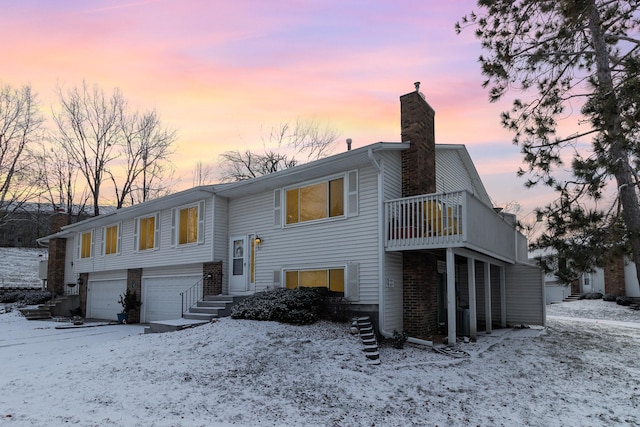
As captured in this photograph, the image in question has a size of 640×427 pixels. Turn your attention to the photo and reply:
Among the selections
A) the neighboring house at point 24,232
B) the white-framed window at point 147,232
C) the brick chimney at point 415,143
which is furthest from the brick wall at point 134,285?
the neighboring house at point 24,232

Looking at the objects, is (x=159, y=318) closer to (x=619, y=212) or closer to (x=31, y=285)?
(x=619, y=212)

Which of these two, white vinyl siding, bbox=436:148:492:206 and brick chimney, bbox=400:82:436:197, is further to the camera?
white vinyl siding, bbox=436:148:492:206

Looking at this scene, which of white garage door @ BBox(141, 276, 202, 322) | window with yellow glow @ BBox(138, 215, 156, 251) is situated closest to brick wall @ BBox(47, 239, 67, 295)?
white garage door @ BBox(141, 276, 202, 322)

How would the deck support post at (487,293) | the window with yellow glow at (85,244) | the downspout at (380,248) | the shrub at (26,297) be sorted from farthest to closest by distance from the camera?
1. the shrub at (26,297)
2. the window with yellow glow at (85,244)
3. the deck support post at (487,293)
4. the downspout at (380,248)

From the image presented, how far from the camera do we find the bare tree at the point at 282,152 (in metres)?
35.4

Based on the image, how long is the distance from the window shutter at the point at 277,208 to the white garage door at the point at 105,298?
1001cm

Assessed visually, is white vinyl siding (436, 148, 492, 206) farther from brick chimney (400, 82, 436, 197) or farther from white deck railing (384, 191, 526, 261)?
white deck railing (384, 191, 526, 261)

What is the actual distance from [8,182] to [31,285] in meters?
7.57

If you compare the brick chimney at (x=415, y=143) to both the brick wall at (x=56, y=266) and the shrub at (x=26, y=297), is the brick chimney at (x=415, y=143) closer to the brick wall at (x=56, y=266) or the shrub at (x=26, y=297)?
the shrub at (x=26, y=297)

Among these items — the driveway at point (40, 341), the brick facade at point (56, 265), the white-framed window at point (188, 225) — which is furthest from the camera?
the brick facade at point (56, 265)

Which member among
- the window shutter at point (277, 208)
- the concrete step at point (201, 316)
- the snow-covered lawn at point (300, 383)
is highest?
the window shutter at point (277, 208)

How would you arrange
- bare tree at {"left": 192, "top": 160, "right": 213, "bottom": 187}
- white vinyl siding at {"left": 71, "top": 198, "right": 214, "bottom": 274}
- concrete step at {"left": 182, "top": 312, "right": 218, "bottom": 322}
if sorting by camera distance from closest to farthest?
concrete step at {"left": 182, "top": 312, "right": 218, "bottom": 322}
white vinyl siding at {"left": 71, "top": 198, "right": 214, "bottom": 274}
bare tree at {"left": 192, "top": 160, "right": 213, "bottom": 187}

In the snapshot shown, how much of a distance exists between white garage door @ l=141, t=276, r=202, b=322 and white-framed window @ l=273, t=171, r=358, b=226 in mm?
4632

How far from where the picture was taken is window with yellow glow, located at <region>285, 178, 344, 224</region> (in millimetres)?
12258
